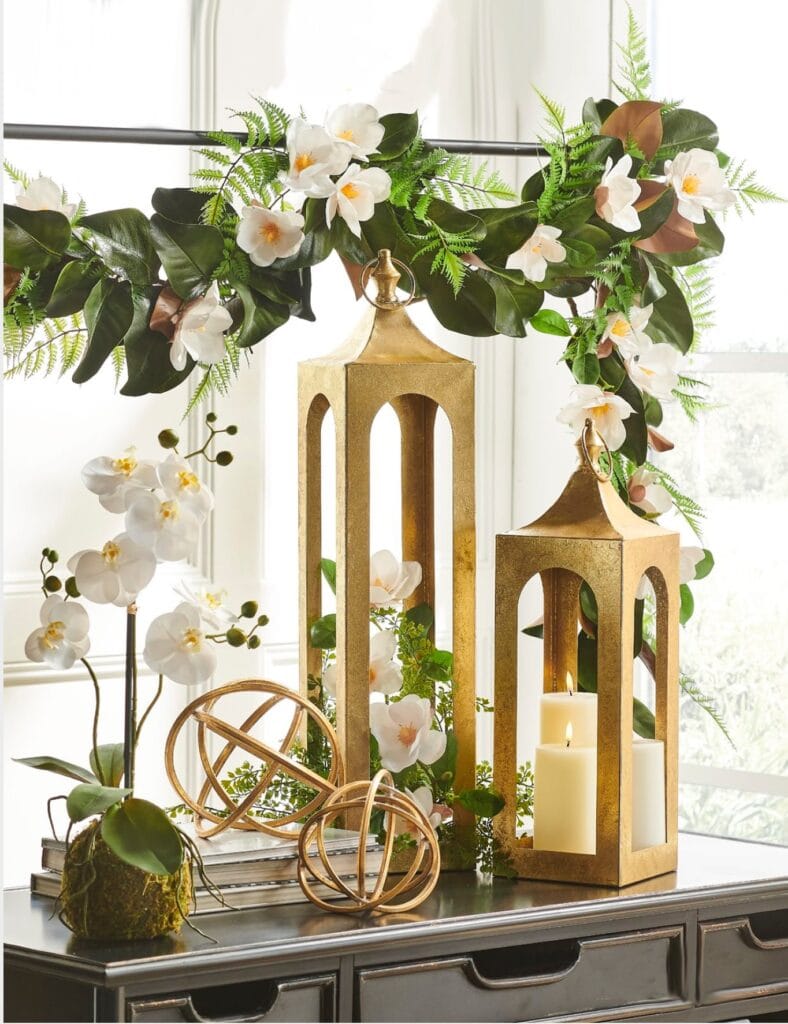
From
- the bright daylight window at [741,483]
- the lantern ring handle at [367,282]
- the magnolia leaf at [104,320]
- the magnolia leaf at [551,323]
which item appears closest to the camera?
the magnolia leaf at [104,320]

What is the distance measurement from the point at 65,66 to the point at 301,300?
2.50 feet

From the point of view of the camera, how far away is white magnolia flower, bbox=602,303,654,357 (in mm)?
1610

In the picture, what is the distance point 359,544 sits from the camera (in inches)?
58.1

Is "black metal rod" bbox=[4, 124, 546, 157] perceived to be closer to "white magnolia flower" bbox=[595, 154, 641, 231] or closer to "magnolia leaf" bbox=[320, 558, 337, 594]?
"white magnolia flower" bbox=[595, 154, 641, 231]

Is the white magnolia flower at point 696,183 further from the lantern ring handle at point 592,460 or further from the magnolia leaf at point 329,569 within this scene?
the magnolia leaf at point 329,569

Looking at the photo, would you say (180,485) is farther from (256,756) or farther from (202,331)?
(256,756)

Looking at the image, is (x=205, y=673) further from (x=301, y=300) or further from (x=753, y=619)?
(x=753, y=619)

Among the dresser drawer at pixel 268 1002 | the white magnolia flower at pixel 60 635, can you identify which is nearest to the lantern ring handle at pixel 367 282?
the white magnolia flower at pixel 60 635

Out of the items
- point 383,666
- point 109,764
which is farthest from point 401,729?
point 109,764

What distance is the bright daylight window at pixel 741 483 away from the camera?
2385 millimetres

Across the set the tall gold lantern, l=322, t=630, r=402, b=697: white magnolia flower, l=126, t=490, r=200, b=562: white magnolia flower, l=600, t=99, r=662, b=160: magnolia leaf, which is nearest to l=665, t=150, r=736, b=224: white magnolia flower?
l=600, t=99, r=662, b=160: magnolia leaf

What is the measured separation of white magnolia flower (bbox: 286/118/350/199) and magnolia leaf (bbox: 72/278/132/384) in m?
0.19

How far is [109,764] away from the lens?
1328mm

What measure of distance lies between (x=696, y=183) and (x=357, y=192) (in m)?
0.38
